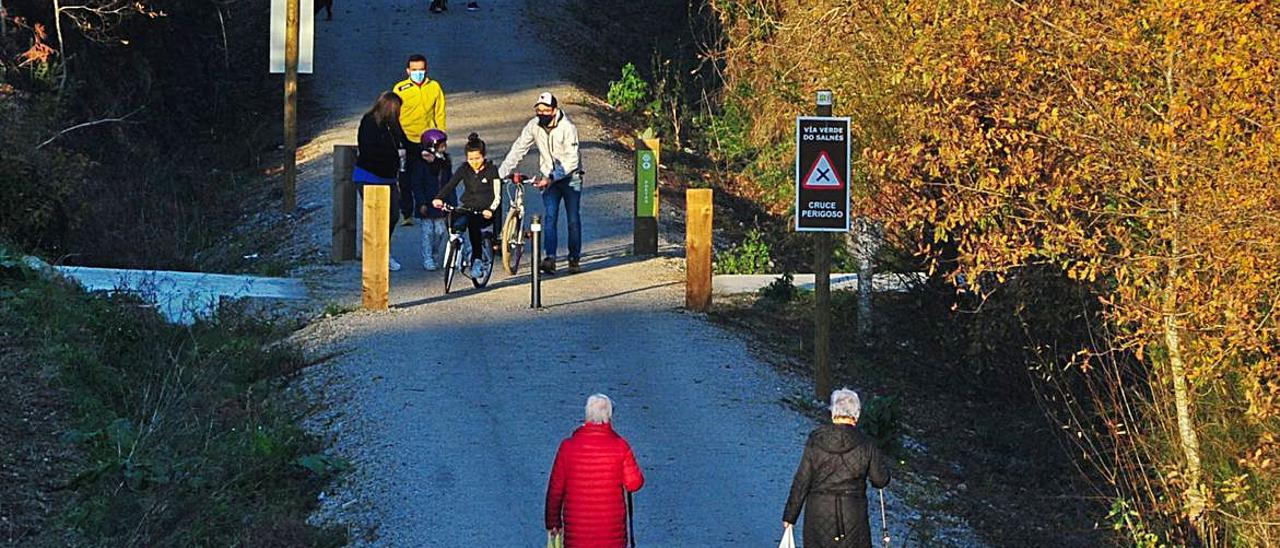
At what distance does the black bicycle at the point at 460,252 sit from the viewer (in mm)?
17531

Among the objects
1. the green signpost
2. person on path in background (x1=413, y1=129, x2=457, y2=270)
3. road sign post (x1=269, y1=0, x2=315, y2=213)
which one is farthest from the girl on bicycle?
road sign post (x1=269, y1=0, x2=315, y2=213)

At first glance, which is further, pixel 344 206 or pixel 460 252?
pixel 344 206

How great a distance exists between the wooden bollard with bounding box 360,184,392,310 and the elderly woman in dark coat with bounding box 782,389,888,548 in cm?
814

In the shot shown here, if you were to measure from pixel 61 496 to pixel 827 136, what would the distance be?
6194 mm

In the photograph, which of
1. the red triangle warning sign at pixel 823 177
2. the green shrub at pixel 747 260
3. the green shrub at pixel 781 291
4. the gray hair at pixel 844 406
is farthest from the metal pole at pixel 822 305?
the green shrub at pixel 747 260

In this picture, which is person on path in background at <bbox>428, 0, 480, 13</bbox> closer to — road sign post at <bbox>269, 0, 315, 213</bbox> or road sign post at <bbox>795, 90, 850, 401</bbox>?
road sign post at <bbox>269, 0, 315, 213</bbox>

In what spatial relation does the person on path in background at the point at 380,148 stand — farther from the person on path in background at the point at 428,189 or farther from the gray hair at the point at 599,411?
the gray hair at the point at 599,411

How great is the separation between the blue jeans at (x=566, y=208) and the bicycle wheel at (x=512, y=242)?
0.28 m

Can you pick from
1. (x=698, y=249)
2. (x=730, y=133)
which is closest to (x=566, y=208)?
(x=698, y=249)

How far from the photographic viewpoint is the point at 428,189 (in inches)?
768

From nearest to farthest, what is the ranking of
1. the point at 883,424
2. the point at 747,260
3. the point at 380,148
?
the point at 883,424 < the point at 380,148 < the point at 747,260

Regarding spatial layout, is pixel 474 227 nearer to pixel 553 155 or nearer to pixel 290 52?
pixel 553 155

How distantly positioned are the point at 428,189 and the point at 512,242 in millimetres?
1222

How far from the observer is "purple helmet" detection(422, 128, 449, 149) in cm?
1888
